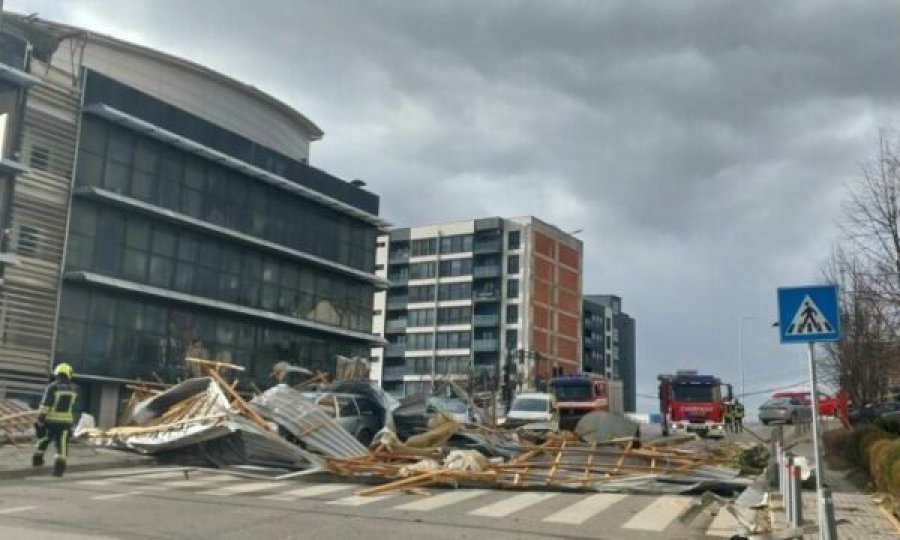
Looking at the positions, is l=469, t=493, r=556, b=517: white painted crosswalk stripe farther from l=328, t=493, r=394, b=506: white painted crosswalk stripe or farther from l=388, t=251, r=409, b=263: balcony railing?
l=388, t=251, r=409, b=263: balcony railing

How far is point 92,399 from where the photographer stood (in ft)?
122

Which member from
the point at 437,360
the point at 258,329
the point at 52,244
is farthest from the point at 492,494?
the point at 437,360

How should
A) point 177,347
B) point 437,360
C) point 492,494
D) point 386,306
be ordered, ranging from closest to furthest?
point 492,494 < point 177,347 < point 437,360 < point 386,306

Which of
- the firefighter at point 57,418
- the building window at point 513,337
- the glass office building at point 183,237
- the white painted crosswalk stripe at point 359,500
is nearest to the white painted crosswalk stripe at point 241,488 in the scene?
the white painted crosswalk stripe at point 359,500

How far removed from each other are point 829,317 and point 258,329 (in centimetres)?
4006

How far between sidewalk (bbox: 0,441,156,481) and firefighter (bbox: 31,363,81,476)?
393 millimetres

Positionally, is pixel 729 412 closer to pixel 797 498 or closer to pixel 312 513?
pixel 797 498

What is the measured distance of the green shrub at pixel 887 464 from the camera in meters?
11.7

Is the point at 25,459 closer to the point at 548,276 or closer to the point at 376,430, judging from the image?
the point at 376,430

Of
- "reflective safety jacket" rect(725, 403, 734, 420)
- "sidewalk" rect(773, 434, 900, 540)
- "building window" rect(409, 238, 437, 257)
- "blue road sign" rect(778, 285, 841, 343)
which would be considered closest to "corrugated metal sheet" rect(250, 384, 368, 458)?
"sidewalk" rect(773, 434, 900, 540)

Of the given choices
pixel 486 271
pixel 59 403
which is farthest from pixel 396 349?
pixel 59 403

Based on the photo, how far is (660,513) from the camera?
12312 mm

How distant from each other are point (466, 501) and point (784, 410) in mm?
33237

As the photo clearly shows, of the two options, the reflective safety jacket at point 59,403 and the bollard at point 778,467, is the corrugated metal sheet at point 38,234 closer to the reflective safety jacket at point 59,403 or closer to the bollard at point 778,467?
the reflective safety jacket at point 59,403
